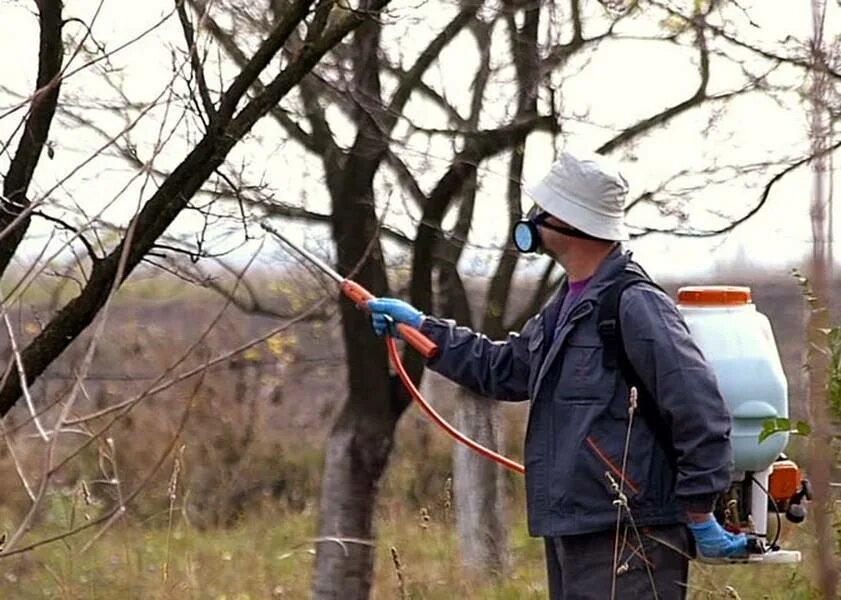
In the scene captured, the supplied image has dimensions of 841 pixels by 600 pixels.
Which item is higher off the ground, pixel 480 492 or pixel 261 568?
pixel 480 492

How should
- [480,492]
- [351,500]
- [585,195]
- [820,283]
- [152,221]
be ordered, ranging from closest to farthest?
[820,283], [152,221], [585,195], [351,500], [480,492]

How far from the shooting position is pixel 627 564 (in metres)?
3.29

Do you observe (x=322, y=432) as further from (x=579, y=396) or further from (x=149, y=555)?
(x=579, y=396)

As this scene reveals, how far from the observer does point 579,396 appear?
3334 millimetres

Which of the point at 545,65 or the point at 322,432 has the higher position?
the point at 545,65

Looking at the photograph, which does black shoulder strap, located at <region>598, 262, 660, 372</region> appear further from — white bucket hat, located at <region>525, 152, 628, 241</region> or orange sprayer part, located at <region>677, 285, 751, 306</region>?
orange sprayer part, located at <region>677, 285, 751, 306</region>

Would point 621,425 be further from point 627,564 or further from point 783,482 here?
point 783,482

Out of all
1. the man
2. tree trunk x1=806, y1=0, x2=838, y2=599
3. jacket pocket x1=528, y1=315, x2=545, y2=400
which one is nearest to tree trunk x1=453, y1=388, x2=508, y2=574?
jacket pocket x1=528, y1=315, x2=545, y2=400

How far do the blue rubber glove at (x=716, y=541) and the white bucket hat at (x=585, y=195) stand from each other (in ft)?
2.30

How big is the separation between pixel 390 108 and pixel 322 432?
5.94 metres

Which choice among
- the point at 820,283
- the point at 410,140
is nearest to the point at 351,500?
the point at 410,140

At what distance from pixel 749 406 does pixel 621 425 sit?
1.19 feet

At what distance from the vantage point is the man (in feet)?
10.6

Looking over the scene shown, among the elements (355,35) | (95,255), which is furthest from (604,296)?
(355,35)
